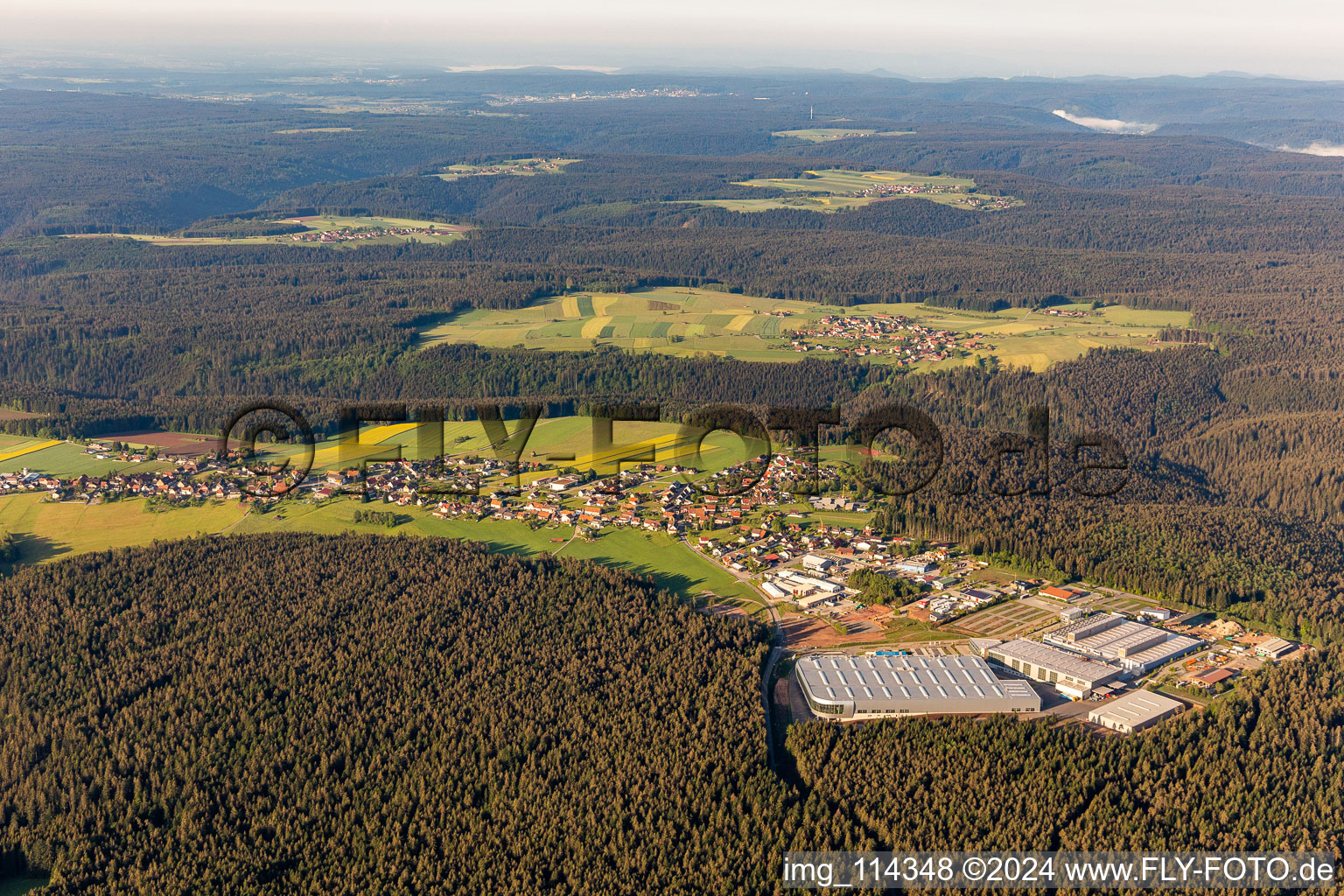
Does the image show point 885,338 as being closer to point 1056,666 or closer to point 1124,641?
point 1124,641

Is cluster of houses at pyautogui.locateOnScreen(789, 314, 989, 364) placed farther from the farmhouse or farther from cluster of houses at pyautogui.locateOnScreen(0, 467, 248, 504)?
the farmhouse

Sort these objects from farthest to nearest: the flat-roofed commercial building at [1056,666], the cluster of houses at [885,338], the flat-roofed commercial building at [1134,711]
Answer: the cluster of houses at [885,338] < the flat-roofed commercial building at [1056,666] < the flat-roofed commercial building at [1134,711]

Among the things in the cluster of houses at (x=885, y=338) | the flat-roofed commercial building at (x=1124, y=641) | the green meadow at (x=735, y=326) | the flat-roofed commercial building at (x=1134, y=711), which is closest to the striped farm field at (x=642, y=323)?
the green meadow at (x=735, y=326)

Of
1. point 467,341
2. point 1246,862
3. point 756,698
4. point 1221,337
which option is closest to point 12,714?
point 756,698

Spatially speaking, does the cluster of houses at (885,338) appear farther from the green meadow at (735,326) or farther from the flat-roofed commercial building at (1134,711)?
the flat-roofed commercial building at (1134,711)

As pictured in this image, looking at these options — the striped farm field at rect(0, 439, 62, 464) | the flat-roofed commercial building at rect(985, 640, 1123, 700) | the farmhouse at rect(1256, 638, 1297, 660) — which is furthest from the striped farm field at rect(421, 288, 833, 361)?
the farmhouse at rect(1256, 638, 1297, 660)

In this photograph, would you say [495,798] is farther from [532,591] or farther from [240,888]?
[532,591]
